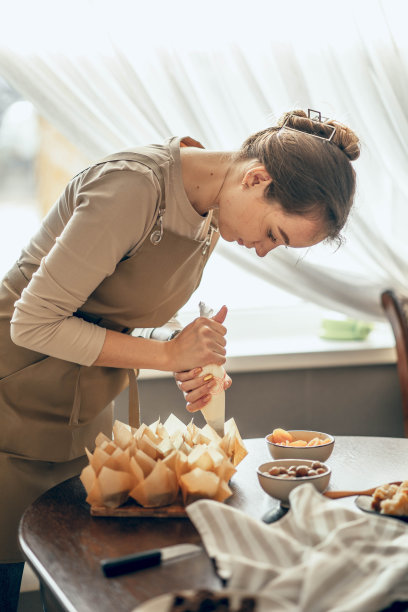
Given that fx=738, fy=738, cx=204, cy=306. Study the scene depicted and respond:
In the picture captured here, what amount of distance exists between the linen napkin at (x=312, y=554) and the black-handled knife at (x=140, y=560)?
51 millimetres

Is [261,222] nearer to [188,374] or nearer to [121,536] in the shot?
[188,374]

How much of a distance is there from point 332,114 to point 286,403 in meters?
1.04

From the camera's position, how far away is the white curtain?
7.68 feet

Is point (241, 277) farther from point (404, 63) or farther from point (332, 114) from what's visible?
point (404, 63)

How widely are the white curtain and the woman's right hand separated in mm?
898

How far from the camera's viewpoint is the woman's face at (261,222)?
145 cm

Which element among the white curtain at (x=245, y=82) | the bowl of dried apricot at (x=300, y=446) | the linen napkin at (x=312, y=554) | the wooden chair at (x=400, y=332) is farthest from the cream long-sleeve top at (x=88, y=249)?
the wooden chair at (x=400, y=332)

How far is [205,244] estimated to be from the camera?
1638 millimetres

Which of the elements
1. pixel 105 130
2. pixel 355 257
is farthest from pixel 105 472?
pixel 355 257

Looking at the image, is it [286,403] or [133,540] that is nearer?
[133,540]

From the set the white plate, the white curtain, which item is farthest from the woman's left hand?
the white curtain

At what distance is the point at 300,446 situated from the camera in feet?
4.58

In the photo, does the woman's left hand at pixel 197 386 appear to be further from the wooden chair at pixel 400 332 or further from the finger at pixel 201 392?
the wooden chair at pixel 400 332

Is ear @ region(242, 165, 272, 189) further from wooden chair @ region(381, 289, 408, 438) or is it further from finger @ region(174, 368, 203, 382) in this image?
wooden chair @ region(381, 289, 408, 438)
